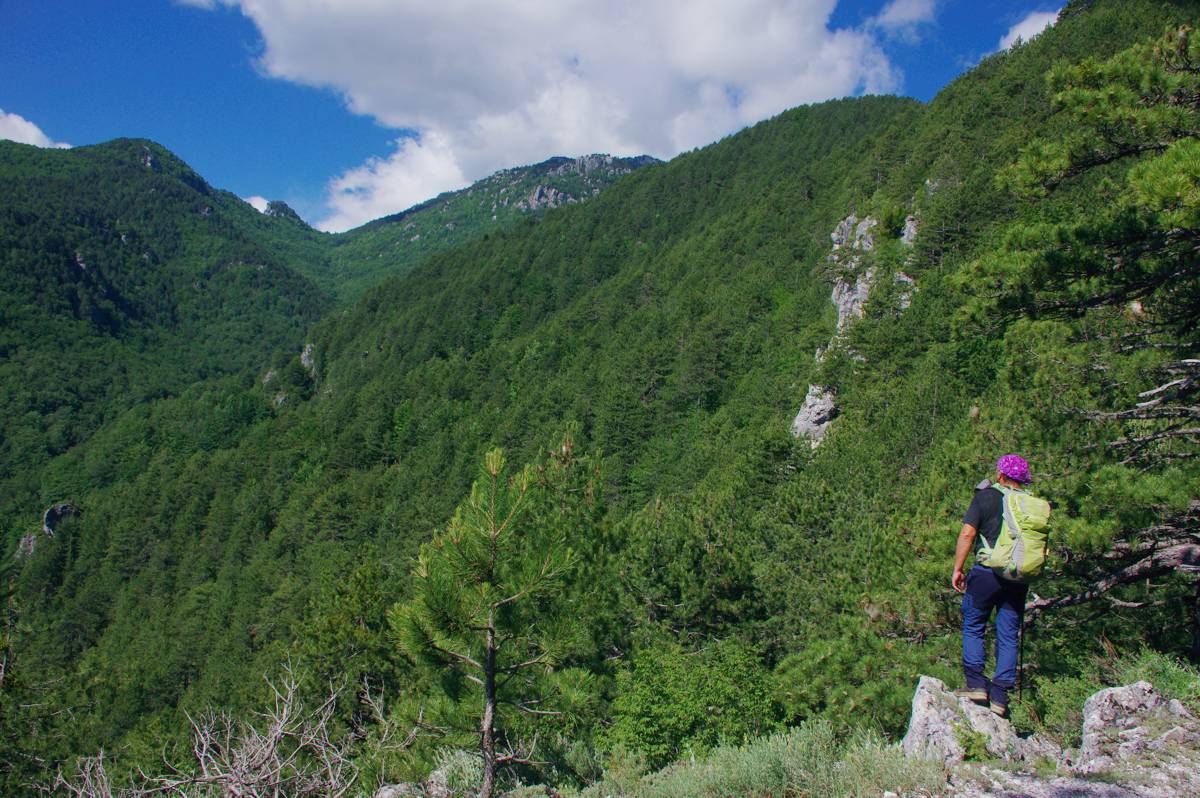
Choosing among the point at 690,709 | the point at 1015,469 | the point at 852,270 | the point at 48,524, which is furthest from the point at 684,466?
the point at 48,524

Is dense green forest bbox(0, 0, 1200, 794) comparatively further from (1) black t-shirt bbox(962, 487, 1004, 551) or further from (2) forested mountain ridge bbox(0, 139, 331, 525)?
(2) forested mountain ridge bbox(0, 139, 331, 525)

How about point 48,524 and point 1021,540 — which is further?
point 48,524

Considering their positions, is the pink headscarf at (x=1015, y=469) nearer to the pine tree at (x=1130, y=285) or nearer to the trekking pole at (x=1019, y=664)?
the trekking pole at (x=1019, y=664)

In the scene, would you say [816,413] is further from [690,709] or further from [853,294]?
[690,709]

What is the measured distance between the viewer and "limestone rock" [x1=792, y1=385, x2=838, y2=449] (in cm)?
3203

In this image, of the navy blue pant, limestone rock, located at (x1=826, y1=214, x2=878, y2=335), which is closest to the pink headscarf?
the navy blue pant

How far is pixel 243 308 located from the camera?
175250mm

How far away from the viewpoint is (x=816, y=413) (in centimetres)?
3288

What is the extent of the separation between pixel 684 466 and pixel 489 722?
103 feet

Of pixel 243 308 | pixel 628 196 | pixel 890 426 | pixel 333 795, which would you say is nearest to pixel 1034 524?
pixel 333 795

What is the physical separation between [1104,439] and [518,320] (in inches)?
3651

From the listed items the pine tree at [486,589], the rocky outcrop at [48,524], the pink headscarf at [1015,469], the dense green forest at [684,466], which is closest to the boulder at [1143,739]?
the dense green forest at [684,466]

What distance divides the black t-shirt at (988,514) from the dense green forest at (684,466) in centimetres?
145

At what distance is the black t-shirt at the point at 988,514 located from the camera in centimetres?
421
